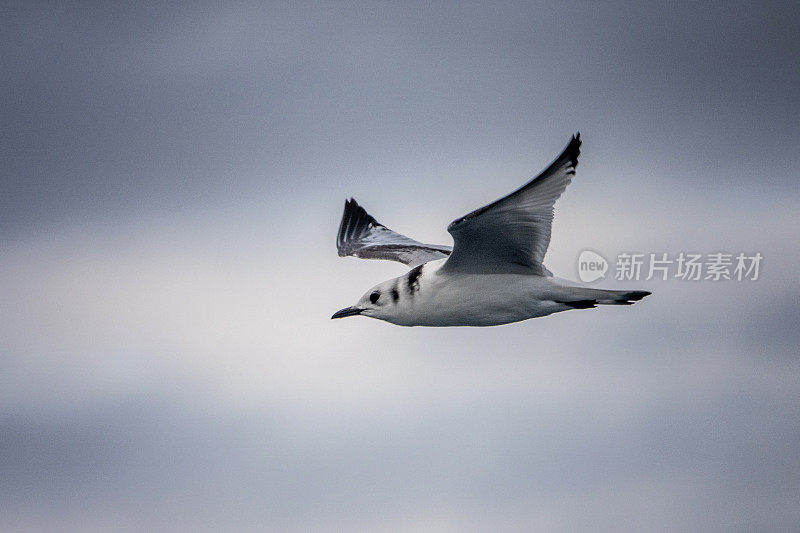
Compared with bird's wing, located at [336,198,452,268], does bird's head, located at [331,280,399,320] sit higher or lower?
lower

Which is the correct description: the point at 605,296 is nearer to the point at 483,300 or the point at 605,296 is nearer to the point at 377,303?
the point at 483,300

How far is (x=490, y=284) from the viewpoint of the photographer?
13219mm

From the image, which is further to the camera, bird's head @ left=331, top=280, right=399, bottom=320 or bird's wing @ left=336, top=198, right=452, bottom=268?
bird's wing @ left=336, top=198, right=452, bottom=268

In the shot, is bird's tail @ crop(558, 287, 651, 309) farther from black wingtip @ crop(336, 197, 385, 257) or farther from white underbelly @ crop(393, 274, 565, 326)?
black wingtip @ crop(336, 197, 385, 257)

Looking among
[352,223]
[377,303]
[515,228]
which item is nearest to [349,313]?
[377,303]

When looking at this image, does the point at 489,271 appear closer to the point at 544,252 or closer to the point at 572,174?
the point at 544,252

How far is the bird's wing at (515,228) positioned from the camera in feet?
37.3

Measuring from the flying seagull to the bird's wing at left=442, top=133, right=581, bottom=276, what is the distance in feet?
0.04

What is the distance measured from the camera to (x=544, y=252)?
42.5 ft

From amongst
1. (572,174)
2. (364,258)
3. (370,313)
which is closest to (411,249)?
(364,258)

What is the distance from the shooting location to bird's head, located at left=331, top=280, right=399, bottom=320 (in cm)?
1366

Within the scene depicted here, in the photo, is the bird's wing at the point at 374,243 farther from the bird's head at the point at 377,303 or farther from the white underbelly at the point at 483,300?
the white underbelly at the point at 483,300

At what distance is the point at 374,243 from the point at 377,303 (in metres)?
4.25

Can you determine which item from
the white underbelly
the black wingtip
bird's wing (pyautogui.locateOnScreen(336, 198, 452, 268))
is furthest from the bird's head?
the black wingtip
